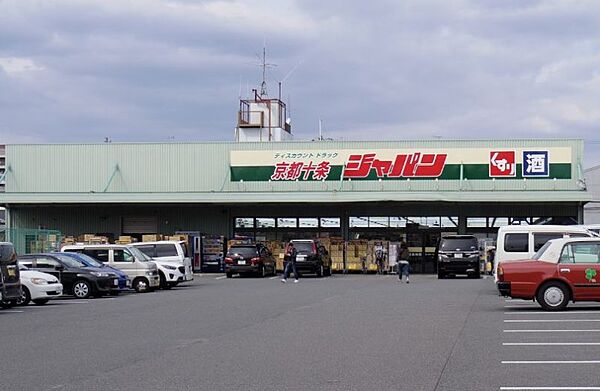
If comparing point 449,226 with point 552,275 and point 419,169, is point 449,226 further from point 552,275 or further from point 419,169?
point 552,275

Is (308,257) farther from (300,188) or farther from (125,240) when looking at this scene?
(125,240)

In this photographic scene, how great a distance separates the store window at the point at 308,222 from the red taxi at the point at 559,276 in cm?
3109

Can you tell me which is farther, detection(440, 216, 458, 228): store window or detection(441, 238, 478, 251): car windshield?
detection(440, 216, 458, 228): store window

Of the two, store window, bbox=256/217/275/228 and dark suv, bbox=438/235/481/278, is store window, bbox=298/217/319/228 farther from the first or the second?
dark suv, bbox=438/235/481/278

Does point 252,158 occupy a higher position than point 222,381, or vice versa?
point 252,158

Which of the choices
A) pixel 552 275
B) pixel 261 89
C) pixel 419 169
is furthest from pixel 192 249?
pixel 552 275

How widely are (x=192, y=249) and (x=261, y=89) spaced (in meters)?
19.4

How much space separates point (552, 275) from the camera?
1898cm

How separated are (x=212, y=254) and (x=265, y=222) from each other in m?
4.65

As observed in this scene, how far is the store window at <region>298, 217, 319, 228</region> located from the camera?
50.2 m

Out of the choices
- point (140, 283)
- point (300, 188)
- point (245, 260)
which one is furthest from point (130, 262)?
point (300, 188)

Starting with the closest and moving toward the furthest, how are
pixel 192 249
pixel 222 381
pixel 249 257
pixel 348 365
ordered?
pixel 222 381, pixel 348 365, pixel 249 257, pixel 192 249

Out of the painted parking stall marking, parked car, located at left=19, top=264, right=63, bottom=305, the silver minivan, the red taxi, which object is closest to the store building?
the silver minivan

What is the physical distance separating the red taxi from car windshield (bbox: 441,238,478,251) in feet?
62.9
